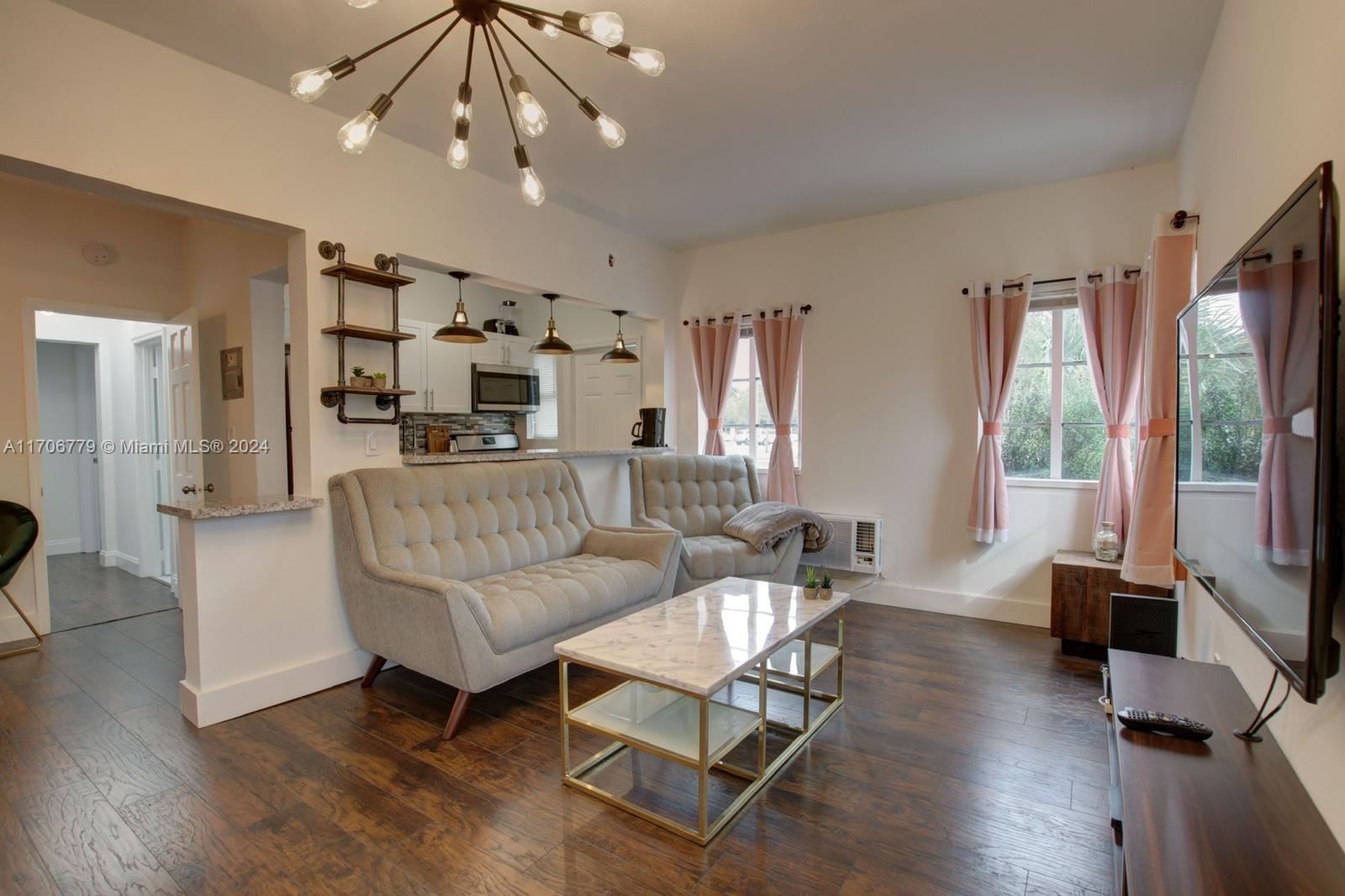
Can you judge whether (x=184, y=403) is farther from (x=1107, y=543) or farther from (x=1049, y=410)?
(x=1107, y=543)

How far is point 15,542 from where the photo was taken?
11.2ft

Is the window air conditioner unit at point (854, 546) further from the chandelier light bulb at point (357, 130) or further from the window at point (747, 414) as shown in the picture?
the chandelier light bulb at point (357, 130)

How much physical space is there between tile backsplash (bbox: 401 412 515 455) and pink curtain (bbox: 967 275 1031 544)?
4109mm

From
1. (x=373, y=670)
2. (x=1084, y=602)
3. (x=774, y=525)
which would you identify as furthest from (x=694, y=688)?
(x=1084, y=602)

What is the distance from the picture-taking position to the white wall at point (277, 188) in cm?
219

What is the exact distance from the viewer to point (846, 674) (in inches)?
121

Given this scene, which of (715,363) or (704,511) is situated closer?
(704,511)

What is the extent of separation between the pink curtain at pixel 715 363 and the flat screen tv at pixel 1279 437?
3.43 meters

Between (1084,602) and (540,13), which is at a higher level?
(540,13)

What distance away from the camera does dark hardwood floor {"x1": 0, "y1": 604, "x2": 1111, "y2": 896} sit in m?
1.70

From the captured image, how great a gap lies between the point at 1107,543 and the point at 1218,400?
2.32 metres

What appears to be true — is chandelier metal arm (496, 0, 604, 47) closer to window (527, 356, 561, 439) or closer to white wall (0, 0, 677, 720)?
white wall (0, 0, 677, 720)

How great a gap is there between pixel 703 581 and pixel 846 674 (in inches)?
39.9

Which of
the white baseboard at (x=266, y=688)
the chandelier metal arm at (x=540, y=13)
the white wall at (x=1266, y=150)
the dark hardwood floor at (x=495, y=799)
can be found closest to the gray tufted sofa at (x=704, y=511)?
the dark hardwood floor at (x=495, y=799)
